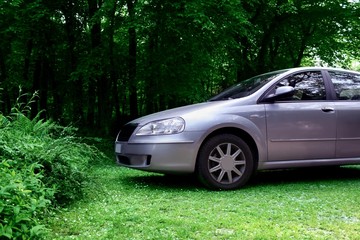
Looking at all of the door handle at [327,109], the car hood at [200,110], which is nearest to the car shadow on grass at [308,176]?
the door handle at [327,109]

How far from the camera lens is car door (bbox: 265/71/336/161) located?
5406 mm

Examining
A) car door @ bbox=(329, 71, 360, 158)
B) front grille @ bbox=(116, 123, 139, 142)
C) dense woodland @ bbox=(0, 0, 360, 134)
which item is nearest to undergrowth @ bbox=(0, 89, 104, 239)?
front grille @ bbox=(116, 123, 139, 142)

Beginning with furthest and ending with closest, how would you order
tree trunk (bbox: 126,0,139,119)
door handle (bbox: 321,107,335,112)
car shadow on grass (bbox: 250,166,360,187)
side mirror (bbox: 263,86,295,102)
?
tree trunk (bbox: 126,0,139,119) → car shadow on grass (bbox: 250,166,360,187) → door handle (bbox: 321,107,335,112) → side mirror (bbox: 263,86,295,102)

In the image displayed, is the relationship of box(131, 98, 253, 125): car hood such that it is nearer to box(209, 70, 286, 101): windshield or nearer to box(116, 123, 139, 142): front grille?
box(116, 123, 139, 142): front grille

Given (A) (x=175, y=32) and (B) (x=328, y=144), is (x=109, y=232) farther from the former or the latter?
(A) (x=175, y=32)

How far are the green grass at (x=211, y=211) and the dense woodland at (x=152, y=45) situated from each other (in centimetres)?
458

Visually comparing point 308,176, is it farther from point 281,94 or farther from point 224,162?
point 224,162

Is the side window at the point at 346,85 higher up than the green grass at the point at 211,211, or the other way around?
the side window at the point at 346,85

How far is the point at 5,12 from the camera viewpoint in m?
9.80

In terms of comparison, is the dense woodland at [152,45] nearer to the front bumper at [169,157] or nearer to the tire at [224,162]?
the tire at [224,162]

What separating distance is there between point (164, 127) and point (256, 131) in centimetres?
118

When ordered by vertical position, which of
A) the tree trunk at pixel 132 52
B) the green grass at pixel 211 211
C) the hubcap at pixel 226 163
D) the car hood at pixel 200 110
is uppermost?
the tree trunk at pixel 132 52

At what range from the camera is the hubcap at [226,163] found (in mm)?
5109

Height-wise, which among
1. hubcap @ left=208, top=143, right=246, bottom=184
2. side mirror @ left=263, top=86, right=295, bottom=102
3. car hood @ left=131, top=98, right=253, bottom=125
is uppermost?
side mirror @ left=263, top=86, right=295, bottom=102
